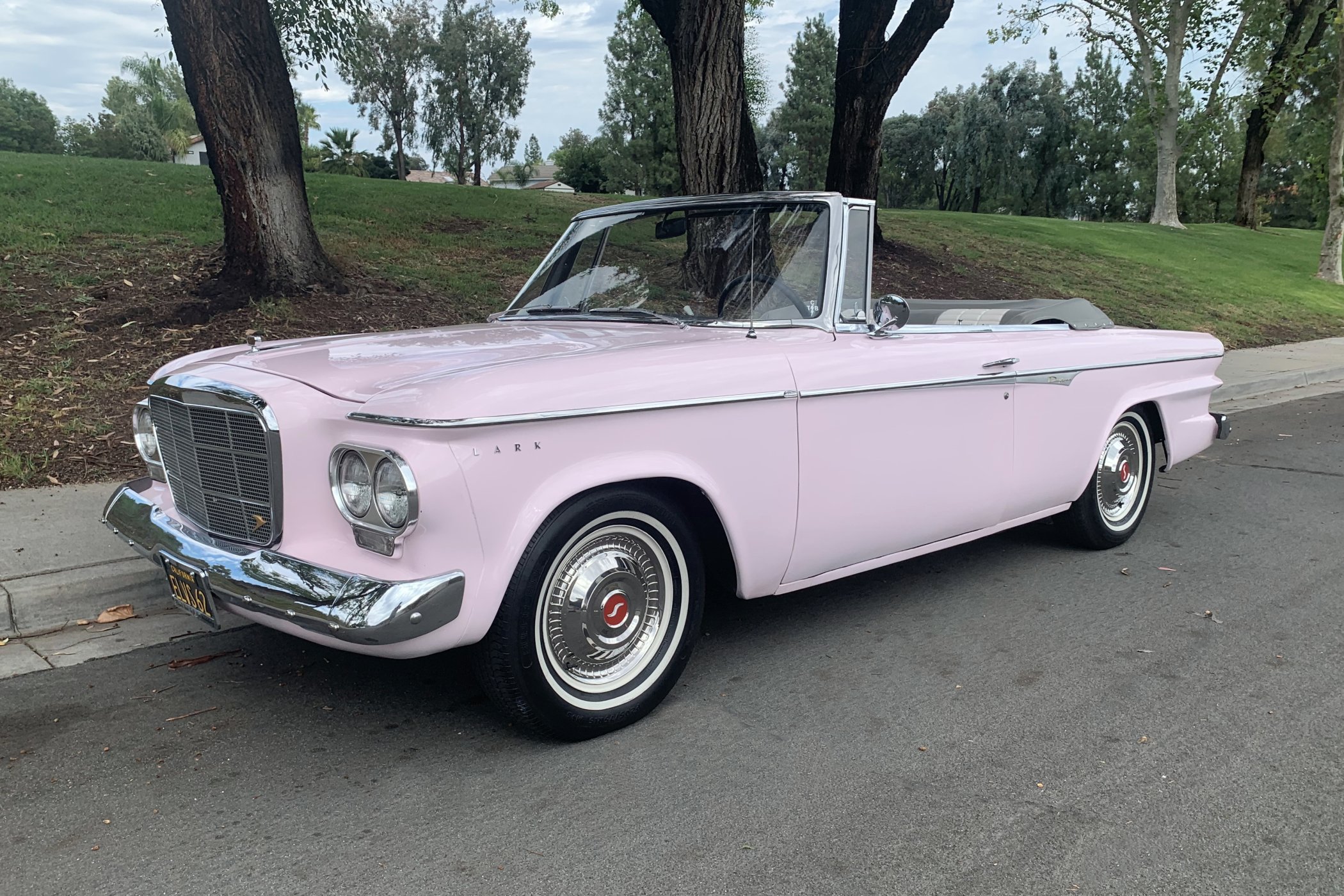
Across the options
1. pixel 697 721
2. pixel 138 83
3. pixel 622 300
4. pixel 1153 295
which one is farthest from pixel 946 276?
pixel 138 83

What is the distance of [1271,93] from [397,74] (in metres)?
36.4

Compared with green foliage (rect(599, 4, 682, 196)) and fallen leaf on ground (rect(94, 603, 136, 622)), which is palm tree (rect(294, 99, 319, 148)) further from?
fallen leaf on ground (rect(94, 603, 136, 622))

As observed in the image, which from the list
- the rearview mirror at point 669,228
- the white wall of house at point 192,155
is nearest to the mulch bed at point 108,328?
the rearview mirror at point 669,228

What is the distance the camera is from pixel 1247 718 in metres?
3.09

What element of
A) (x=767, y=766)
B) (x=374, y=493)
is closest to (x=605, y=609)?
(x=767, y=766)

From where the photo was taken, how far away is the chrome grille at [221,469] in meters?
2.84

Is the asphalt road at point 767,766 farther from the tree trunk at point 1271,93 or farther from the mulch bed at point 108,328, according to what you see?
the tree trunk at point 1271,93

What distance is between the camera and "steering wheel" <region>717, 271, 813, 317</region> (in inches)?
144

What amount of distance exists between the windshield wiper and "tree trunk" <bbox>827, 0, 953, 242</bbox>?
8.61 m

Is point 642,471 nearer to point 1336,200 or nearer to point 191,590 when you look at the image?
point 191,590

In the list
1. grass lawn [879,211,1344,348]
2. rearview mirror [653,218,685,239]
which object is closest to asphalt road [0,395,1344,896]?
rearview mirror [653,218,685,239]

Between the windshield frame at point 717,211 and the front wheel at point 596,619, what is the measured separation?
38.2 inches

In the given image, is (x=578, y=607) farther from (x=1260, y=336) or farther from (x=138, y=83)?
(x=138, y=83)

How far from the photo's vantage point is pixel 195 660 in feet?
11.9
